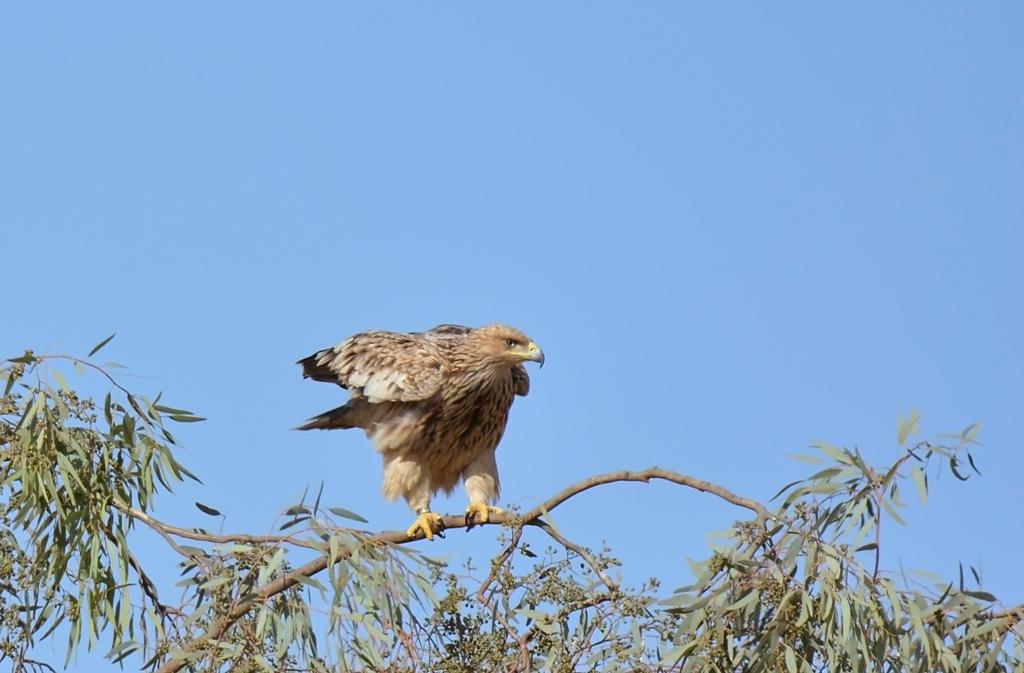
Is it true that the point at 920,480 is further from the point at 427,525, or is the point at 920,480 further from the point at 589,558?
the point at 427,525

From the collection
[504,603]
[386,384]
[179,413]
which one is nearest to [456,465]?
[386,384]

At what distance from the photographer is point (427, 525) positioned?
7844 mm

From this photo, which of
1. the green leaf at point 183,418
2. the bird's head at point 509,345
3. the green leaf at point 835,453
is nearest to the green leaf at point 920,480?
the green leaf at point 835,453

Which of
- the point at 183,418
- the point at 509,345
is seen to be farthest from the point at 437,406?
the point at 183,418

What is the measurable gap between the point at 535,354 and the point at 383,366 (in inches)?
30.2

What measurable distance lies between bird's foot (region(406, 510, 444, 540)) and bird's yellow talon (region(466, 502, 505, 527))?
Result: 0.14m

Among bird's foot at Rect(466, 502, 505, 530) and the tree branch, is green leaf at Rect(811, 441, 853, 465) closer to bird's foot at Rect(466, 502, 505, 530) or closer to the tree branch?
the tree branch

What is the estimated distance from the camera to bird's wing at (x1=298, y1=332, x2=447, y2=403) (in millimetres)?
8367

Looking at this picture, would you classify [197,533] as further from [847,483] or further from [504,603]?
[847,483]

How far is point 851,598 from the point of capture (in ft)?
17.0

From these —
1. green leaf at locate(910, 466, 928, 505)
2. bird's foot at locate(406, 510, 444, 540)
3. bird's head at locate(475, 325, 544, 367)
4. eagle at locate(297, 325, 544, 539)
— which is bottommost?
green leaf at locate(910, 466, 928, 505)

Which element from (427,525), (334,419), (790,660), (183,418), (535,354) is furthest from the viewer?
(334,419)

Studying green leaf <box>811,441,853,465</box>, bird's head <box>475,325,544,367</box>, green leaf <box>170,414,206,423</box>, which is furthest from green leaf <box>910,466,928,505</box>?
bird's head <box>475,325,544,367</box>

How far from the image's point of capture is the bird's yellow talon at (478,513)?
790 centimetres
